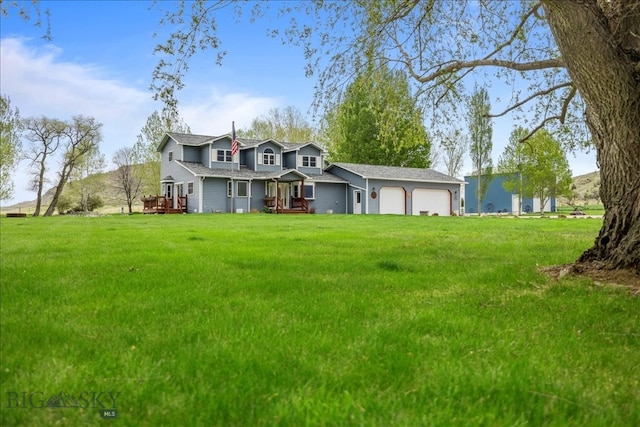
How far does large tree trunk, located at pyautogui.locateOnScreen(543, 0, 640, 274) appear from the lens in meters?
5.25

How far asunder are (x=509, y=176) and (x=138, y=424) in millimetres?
43048

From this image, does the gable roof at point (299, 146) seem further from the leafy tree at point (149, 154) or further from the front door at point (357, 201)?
the leafy tree at point (149, 154)

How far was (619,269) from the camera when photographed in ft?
17.6

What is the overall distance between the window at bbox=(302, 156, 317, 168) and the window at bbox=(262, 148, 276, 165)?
244 cm

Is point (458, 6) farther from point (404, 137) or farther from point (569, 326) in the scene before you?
point (569, 326)

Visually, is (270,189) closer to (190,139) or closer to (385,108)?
(190,139)

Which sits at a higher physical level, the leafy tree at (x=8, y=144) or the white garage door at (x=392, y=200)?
the leafy tree at (x=8, y=144)

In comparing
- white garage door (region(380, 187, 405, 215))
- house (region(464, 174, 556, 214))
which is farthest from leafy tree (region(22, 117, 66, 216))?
house (region(464, 174, 556, 214))

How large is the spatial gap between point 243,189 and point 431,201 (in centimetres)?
1585

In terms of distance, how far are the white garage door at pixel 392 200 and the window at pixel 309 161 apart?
5965 mm

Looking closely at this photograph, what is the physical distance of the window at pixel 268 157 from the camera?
34.9 m

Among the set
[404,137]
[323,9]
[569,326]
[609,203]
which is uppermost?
[323,9]

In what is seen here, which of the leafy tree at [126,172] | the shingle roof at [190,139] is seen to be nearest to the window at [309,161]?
the shingle roof at [190,139]

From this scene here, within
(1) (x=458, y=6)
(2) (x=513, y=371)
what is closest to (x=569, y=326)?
(2) (x=513, y=371)
